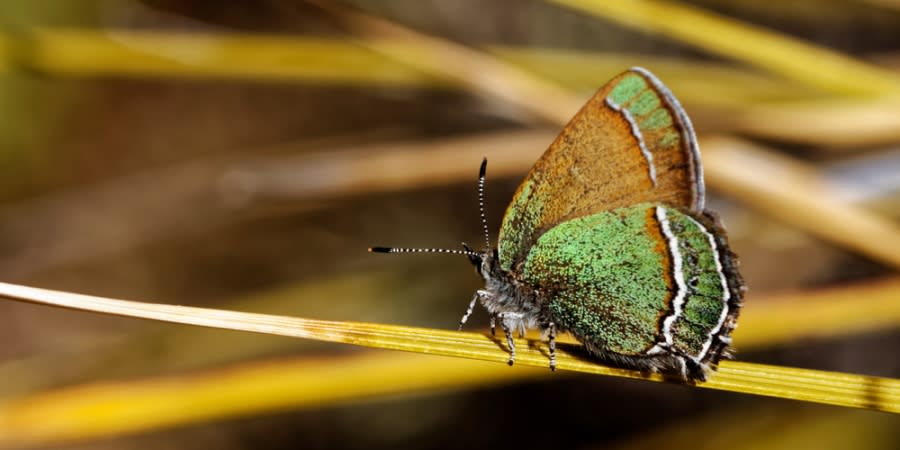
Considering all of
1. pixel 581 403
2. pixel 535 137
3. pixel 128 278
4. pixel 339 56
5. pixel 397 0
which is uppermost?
pixel 397 0

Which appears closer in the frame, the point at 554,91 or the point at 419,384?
the point at 419,384

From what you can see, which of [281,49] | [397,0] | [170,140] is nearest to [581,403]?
[281,49]

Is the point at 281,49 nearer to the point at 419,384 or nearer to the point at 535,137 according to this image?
the point at 535,137

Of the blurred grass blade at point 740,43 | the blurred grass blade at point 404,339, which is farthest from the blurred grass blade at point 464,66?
the blurred grass blade at point 404,339

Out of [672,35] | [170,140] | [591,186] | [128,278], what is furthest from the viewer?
[170,140]

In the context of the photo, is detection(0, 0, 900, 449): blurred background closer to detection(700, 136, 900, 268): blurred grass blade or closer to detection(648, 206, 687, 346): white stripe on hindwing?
detection(700, 136, 900, 268): blurred grass blade

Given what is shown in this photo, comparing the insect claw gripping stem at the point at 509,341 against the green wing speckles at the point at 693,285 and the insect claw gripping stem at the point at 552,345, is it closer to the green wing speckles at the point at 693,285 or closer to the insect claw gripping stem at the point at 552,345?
the insect claw gripping stem at the point at 552,345
